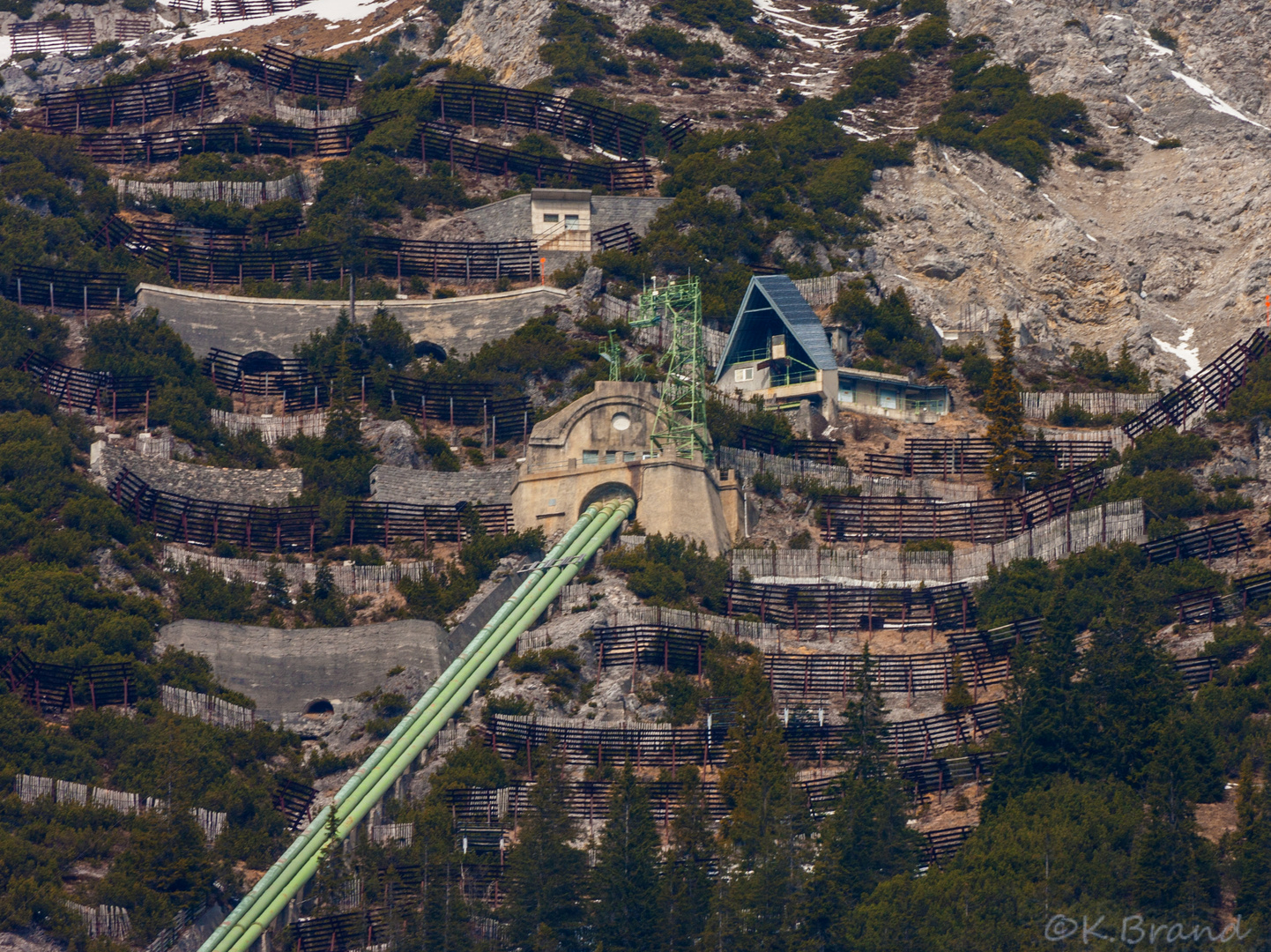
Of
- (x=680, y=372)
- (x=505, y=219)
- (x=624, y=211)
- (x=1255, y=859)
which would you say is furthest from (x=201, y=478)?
(x=1255, y=859)

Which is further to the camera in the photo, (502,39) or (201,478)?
(502,39)

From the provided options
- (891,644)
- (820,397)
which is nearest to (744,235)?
(820,397)

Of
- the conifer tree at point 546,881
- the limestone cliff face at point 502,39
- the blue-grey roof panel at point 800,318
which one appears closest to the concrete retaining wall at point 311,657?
the conifer tree at point 546,881

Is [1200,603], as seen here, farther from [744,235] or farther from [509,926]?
[744,235]

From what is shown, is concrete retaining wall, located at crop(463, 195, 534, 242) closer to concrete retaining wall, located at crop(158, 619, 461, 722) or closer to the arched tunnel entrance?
the arched tunnel entrance

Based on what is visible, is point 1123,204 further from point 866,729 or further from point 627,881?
point 627,881

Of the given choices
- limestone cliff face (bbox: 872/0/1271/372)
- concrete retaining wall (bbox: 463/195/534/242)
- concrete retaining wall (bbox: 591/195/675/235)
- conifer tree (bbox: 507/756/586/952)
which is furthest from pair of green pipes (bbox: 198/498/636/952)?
limestone cliff face (bbox: 872/0/1271/372)

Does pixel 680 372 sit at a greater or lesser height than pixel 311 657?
greater
